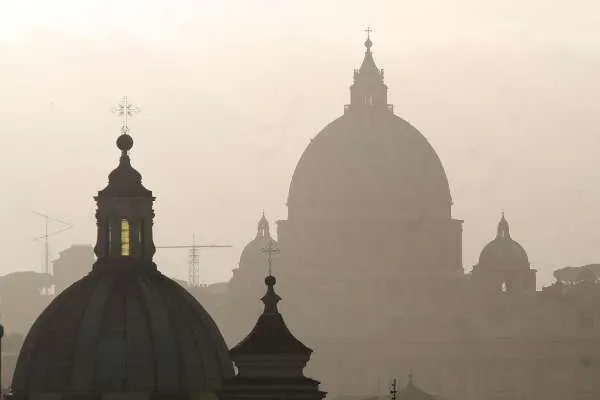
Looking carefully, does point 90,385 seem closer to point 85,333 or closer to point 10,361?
point 85,333

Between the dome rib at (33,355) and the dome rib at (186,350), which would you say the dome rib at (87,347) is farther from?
the dome rib at (186,350)

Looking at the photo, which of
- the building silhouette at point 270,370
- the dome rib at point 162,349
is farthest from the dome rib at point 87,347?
the building silhouette at point 270,370

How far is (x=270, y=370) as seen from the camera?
342ft

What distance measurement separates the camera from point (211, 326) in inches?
4380

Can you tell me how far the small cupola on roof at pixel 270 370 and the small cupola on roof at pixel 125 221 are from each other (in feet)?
23.5

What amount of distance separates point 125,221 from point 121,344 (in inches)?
168

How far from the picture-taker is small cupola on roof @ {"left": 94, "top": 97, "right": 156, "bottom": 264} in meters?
111

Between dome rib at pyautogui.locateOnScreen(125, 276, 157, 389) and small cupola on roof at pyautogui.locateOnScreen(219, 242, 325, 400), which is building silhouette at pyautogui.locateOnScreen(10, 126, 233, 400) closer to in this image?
dome rib at pyautogui.locateOnScreen(125, 276, 157, 389)

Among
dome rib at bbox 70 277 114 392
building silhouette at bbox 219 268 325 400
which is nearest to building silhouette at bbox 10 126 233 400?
dome rib at bbox 70 277 114 392

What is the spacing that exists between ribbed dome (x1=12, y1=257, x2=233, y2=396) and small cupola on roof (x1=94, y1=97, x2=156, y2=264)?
62cm

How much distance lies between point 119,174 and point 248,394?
1174 centimetres

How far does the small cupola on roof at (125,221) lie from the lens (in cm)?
11112

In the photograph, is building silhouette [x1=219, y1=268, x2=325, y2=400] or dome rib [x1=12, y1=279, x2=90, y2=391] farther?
dome rib [x1=12, y1=279, x2=90, y2=391]

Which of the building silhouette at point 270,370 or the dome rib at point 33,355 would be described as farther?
the dome rib at point 33,355
